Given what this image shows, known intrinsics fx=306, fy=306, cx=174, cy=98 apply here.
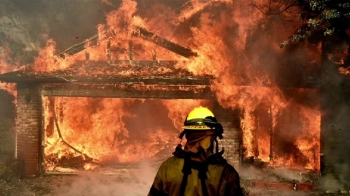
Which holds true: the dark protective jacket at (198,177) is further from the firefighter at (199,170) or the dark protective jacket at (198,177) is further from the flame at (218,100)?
the flame at (218,100)

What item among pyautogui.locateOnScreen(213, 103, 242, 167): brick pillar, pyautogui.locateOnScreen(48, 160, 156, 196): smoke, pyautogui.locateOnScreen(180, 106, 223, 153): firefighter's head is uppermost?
pyautogui.locateOnScreen(180, 106, 223, 153): firefighter's head

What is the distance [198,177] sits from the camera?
2625mm

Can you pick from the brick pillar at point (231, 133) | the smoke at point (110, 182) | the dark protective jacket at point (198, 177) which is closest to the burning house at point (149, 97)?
the brick pillar at point (231, 133)

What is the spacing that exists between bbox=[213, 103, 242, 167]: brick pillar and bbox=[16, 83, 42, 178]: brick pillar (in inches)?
260

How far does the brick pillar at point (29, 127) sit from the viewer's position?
11.3 meters

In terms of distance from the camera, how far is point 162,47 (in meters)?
11.4

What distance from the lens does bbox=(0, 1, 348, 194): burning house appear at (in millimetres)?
10359

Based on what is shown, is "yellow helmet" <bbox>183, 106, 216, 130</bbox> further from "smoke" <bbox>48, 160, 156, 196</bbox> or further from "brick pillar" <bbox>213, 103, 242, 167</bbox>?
"brick pillar" <bbox>213, 103, 242, 167</bbox>

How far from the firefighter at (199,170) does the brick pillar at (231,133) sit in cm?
771

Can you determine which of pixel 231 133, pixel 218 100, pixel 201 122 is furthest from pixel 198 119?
pixel 231 133

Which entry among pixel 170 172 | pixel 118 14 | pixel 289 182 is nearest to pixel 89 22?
pixel 118 14

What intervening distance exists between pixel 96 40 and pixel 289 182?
8.51m

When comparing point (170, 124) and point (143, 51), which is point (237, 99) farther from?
point (170, 124)

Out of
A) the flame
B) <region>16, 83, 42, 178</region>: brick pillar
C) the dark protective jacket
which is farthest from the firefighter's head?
<region>16, 83, 42, 178</region>: brick pillar
